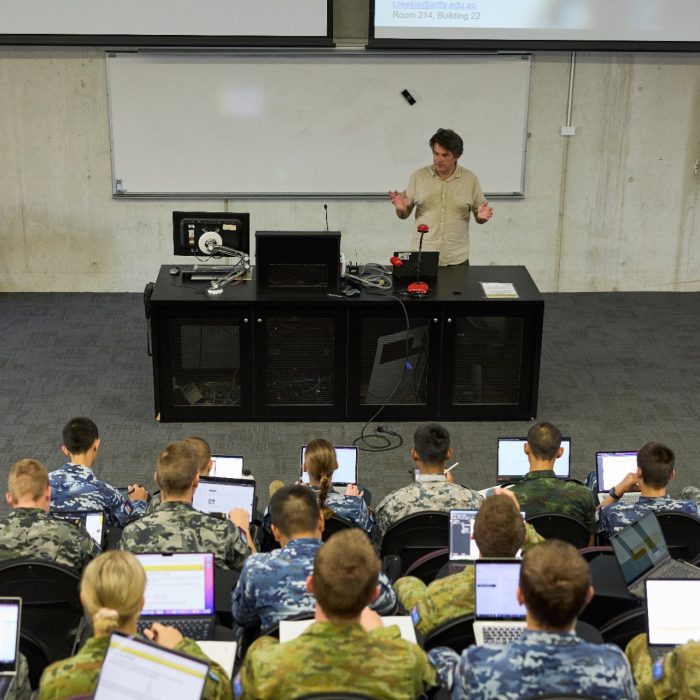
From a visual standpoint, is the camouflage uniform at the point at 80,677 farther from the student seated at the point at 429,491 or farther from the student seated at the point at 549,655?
the student seated at the point at 429,491

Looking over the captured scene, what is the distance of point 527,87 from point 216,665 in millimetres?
6810

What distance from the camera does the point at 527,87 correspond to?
834cm

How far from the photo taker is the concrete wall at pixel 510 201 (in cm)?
828

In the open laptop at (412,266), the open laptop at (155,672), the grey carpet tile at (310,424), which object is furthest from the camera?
the open laptop at (412,266)

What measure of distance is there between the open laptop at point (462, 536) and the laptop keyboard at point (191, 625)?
87 cm

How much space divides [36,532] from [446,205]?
414 cm

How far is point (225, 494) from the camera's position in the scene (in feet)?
13.0

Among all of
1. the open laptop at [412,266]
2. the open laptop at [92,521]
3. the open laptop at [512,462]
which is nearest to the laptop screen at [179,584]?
the open laptop at [92,521]

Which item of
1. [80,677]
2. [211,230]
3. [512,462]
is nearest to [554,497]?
[512,462]

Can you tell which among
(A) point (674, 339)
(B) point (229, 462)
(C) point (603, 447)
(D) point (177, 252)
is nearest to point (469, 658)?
(B) point (229, 462)

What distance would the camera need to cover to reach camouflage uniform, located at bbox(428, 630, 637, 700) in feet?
7.64

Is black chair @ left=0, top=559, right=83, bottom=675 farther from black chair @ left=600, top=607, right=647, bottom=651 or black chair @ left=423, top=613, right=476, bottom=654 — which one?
black chair @ left=600, top=607, right=647, bottom=651

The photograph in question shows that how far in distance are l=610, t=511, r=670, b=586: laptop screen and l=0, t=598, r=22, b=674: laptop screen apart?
1.95 meters

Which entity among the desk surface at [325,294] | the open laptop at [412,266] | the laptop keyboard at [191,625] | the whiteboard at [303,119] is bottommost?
the laptop keyboard at [191,625]
